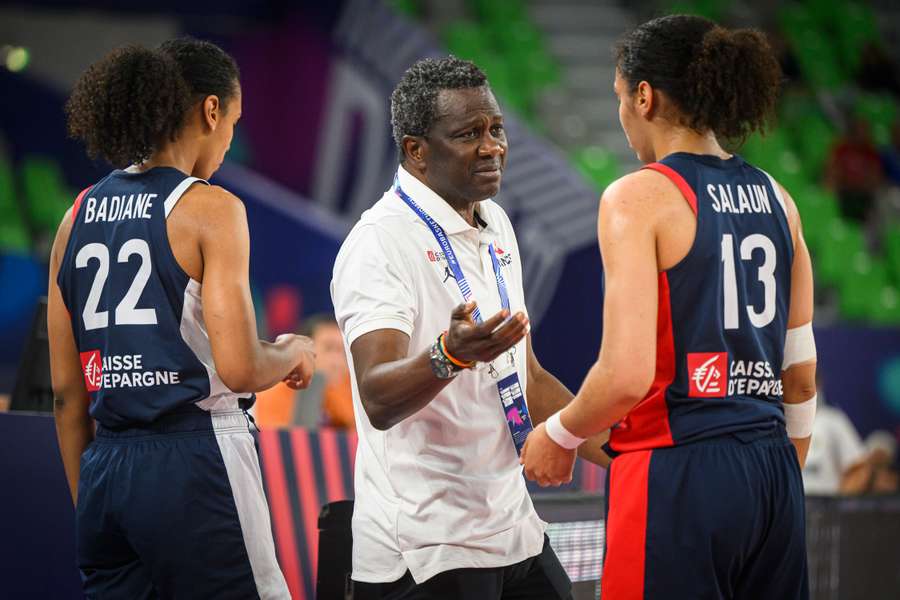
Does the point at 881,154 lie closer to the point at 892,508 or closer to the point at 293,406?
the point at 892,508

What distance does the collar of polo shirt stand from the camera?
3.21 meters

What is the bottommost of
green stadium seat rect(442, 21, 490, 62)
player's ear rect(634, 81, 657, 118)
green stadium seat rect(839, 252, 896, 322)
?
green stadium seat rect(839, 252, 896, 322)

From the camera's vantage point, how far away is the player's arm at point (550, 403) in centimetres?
346

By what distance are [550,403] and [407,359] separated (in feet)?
2.58

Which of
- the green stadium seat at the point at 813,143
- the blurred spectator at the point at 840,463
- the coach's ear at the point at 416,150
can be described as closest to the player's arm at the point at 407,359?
the coach's ear at the point at 416,150

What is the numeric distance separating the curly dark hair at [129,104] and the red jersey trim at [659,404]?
1.37 meters

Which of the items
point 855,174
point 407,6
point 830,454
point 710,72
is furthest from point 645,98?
point 855,174

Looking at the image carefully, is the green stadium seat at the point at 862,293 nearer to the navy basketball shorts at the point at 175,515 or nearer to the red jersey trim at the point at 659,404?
the red jersey trim at the point at 659,404

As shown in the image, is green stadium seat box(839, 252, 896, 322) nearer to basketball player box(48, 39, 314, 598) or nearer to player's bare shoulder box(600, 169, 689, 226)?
player's bare shoulder box(600, 169, 689, 226)

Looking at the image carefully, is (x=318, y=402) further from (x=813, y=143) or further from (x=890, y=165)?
(x=890, y=165)

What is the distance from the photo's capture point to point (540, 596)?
10.5 ft

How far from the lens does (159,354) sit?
121 inches

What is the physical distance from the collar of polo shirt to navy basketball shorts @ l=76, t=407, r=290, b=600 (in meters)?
0.75

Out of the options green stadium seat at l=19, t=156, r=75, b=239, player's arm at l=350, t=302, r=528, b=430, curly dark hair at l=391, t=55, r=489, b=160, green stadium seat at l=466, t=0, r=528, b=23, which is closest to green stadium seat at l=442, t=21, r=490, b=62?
green stadium seat at l=466, t=0, r=528, b=23
